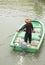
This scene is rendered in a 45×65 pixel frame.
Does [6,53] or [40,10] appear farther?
[40,10]

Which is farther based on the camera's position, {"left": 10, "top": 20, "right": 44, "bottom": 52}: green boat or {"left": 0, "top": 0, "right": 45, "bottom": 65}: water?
{"left": 10, "top": 20, "right": 44, "bottom": 52}: green boat

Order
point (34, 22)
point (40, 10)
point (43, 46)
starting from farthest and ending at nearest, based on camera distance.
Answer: point (40, 10), point (34, 22), point (43, 46)

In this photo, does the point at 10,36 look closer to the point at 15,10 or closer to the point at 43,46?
the point at 43,46

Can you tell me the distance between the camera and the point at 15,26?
760 inches

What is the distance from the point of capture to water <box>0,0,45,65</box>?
13261 mm

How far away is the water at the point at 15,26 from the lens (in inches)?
522

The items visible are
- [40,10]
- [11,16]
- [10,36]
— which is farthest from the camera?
[40,10]

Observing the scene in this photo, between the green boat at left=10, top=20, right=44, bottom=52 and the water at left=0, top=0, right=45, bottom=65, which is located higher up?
the green boat at left=10, top=20, right=44, bottom=52

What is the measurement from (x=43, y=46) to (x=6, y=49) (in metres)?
2.09

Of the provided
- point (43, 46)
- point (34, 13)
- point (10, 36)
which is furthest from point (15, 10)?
point (43, 46)

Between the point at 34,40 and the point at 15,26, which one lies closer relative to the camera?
the point at 34,40

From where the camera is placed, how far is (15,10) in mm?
25641

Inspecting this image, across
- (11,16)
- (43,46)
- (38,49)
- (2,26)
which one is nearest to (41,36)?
(43,46)

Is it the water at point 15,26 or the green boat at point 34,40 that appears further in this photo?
the green boat at point 34,40
